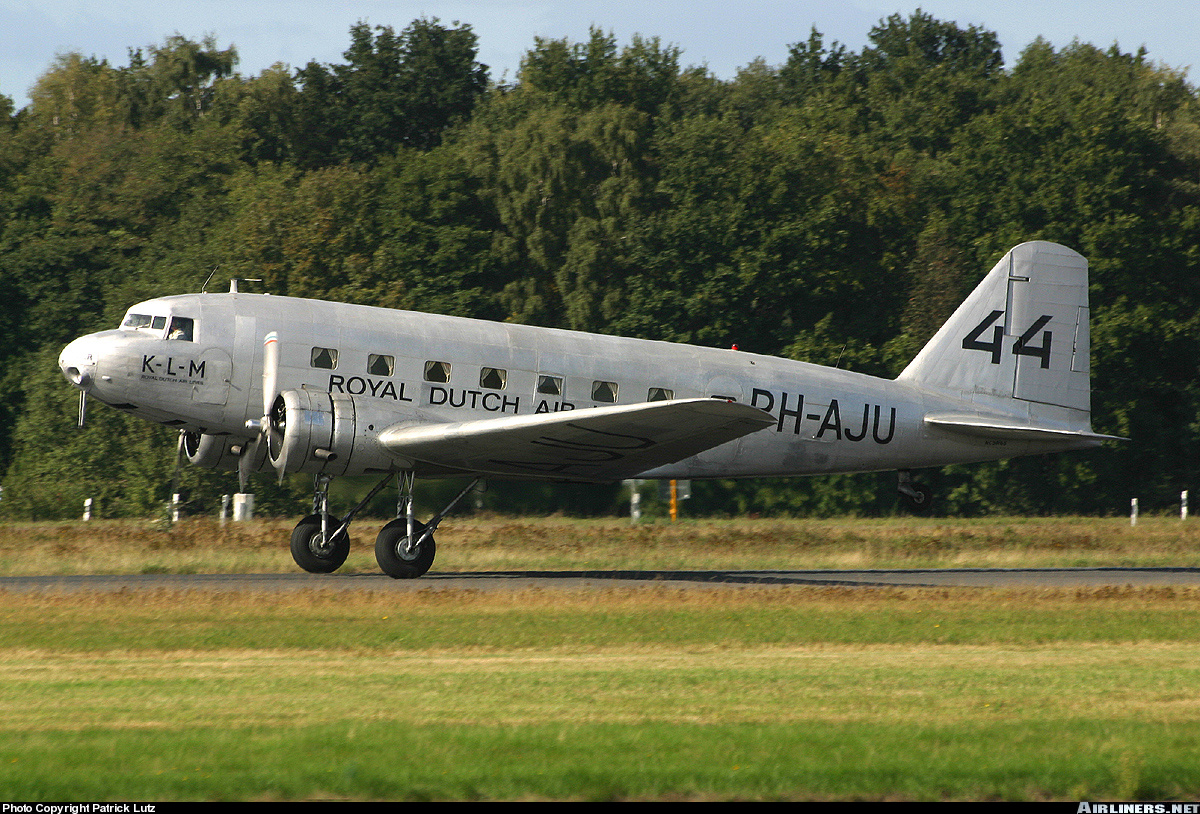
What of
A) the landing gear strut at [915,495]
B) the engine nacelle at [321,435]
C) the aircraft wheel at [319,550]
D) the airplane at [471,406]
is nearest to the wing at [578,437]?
the airplane at [471,406]

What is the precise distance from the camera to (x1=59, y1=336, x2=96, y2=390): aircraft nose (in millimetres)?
19812

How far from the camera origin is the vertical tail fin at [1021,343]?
968 inches

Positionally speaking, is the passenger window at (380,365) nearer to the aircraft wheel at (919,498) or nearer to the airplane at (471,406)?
the airplane at (471,406)

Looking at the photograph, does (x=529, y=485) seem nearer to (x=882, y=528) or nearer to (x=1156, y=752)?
(x=882, y=528)

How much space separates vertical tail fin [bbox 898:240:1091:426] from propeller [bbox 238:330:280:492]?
1164cm

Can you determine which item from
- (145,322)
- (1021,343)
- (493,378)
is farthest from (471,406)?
(1021,343)

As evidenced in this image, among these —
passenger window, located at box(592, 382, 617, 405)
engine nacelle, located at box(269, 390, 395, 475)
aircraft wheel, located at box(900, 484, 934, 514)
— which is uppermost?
passenger window, located at box(592, 382, 617, 405)

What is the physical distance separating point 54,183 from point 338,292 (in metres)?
19.5

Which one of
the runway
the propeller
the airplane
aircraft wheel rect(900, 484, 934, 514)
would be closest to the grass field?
the runway

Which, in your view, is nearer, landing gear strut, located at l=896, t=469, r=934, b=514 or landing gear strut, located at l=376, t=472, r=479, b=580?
landing gear strut, located at l=376, t=472, r=479, b=580

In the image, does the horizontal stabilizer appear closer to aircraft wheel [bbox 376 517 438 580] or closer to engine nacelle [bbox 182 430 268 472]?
aircraft wheel [bbox 376 517 438 580]

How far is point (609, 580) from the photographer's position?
2061 centimetres

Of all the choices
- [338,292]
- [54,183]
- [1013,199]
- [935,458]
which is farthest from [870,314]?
[54,183]

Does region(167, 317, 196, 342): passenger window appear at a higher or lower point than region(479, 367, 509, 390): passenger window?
higher
